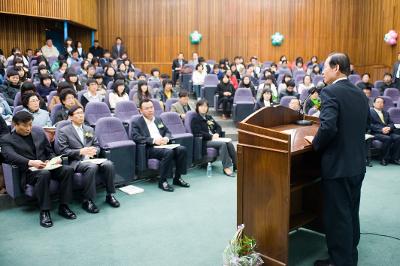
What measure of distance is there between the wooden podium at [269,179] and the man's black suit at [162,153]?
208 cm

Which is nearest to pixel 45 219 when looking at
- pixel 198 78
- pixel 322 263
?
pixel 322 263

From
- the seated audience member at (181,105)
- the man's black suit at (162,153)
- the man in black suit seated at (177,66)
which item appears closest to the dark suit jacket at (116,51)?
the man in black suit seated at (177,66)

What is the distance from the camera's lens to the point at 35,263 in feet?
9.91

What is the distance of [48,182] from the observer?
3.84m

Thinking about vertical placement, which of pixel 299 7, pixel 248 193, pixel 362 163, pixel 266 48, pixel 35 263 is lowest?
pixel 35 263

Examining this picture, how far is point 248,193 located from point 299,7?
11834mm

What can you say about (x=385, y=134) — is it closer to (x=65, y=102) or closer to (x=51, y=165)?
(x=65, y=102)

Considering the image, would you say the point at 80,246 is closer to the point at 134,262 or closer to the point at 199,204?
the point at 134,262

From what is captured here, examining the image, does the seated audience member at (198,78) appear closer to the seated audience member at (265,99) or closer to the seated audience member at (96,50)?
the seated audience member at (265,99)

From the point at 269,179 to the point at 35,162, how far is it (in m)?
2.20

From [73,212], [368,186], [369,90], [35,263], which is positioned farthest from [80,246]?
[369,90]

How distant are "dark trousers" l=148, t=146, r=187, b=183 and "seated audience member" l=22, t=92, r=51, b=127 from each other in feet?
4.23

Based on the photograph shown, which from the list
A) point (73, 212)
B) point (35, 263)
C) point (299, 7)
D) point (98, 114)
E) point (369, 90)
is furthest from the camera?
point (299, 7)

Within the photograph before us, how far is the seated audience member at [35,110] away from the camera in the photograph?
16.3ft
